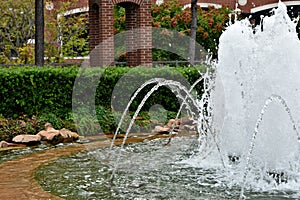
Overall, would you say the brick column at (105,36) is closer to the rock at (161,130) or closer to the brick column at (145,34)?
the brick column at (145,34)

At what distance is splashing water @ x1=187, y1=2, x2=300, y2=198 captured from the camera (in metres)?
7.05

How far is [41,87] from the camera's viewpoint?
1195 cm

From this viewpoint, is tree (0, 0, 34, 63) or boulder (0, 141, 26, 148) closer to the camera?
boulder (0, 141, 26, 148)

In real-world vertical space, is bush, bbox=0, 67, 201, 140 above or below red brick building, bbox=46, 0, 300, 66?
below

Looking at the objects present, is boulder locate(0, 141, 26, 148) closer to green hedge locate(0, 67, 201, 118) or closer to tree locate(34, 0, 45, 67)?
green hedge locate(0, 67, 201, 118)

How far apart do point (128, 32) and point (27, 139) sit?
6.10 meters

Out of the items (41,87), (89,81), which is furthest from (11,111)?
(89,81)

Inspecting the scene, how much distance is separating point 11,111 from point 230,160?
5612 mm

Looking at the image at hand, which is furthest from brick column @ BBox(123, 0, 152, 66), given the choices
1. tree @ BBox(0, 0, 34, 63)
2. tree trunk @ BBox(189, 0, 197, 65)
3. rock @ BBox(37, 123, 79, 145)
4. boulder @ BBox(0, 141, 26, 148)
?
tree @ BBox(0, 0, 34, 63)

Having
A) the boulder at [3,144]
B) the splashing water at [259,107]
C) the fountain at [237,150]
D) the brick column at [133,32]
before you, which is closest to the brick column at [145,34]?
the brick column at [133,32]

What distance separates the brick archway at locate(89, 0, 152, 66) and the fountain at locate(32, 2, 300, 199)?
6.53 metres

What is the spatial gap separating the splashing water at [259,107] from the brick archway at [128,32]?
6971 millimetres

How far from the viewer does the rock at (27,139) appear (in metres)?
10.4

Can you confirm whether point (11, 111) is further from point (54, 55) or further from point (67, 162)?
point (54, 55)
